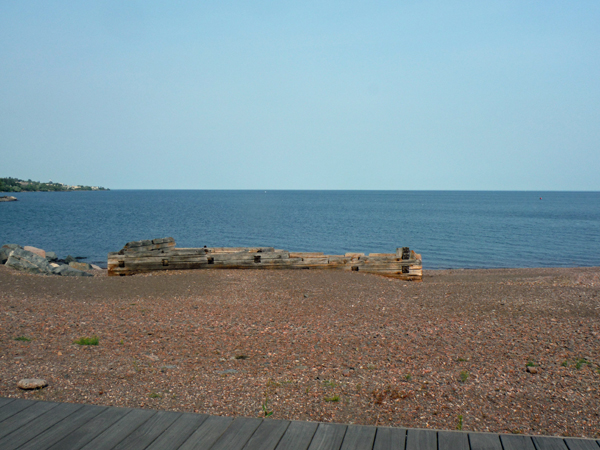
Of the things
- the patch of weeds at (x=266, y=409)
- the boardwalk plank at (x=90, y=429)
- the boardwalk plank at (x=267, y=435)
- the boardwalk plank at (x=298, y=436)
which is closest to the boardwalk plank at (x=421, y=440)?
the boardwalk plank at (x=298, y=436)

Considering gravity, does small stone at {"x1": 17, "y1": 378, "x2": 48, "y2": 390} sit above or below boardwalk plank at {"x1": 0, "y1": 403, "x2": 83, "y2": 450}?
below

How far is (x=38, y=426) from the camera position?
4348 mm

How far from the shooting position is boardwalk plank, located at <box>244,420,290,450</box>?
159 inches

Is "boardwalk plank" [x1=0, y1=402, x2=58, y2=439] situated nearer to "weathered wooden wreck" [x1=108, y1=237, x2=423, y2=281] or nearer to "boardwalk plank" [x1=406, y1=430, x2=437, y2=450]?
"boardwalk plank" [x1=406, y1=430, x2=437, y2=450]

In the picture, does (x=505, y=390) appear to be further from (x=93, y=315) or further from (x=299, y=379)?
(x=93, y=315)

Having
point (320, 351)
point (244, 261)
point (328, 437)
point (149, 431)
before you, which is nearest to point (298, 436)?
point (328, 437)

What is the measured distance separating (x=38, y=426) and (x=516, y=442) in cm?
419

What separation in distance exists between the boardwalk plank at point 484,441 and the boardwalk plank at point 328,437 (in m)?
1.09

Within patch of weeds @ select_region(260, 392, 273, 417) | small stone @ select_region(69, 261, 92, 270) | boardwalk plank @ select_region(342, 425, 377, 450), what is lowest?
small stone @ select_region(69, 261, 92, 270)

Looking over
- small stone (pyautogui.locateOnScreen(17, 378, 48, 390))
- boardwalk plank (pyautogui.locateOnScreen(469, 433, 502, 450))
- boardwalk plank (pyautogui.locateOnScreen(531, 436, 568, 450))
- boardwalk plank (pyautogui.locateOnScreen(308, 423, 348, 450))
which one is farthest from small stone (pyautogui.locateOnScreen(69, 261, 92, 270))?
boardwalk plank (pyautogui.locateOnScreen(531, 436, 568, 450))

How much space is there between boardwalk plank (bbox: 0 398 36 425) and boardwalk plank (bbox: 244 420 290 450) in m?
2.36

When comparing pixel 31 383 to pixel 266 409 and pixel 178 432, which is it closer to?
pixel 178 432

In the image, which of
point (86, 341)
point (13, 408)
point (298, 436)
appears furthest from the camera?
point (86, 341)

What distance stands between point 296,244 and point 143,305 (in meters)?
28.4
